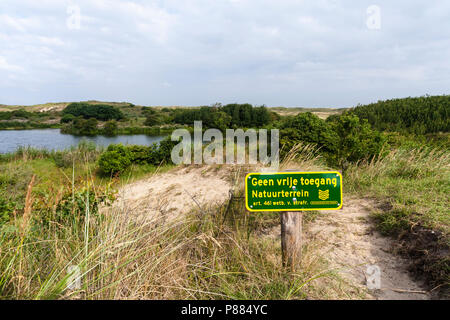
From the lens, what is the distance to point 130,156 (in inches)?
434

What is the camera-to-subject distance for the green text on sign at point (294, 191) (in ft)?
6.97

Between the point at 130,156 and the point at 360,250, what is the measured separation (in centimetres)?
991

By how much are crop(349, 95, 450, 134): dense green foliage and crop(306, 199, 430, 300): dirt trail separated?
8055mm

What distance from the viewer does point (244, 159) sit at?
8391mm

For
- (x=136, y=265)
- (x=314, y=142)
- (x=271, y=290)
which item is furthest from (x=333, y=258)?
(x=314, y=142)

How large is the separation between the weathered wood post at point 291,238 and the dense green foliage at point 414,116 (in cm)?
989

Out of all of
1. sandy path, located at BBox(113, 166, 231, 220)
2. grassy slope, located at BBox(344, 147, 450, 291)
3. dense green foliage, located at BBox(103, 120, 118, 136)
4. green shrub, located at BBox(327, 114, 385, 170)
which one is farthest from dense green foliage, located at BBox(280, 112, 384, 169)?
dense green foliage, located at BBox(103, 120, 118, 136)

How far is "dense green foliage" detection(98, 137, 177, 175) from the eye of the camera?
10359 millimetres

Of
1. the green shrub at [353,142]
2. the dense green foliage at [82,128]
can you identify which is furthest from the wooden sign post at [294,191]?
the dense green foliage at [82,128]

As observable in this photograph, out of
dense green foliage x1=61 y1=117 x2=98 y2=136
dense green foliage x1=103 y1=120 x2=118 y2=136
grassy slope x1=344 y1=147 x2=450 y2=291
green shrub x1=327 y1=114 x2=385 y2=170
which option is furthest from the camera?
dense green foliage x1=61 y1=117 x2=98 y2=136

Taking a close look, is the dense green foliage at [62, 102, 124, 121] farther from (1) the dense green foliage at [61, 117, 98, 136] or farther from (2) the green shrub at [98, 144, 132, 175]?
(2) the green shrub at [98, 144, 132, 175]

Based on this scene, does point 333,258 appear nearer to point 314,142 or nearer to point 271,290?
point 271,290

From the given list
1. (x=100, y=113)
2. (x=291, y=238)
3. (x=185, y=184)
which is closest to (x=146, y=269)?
(x=291, y=238)
